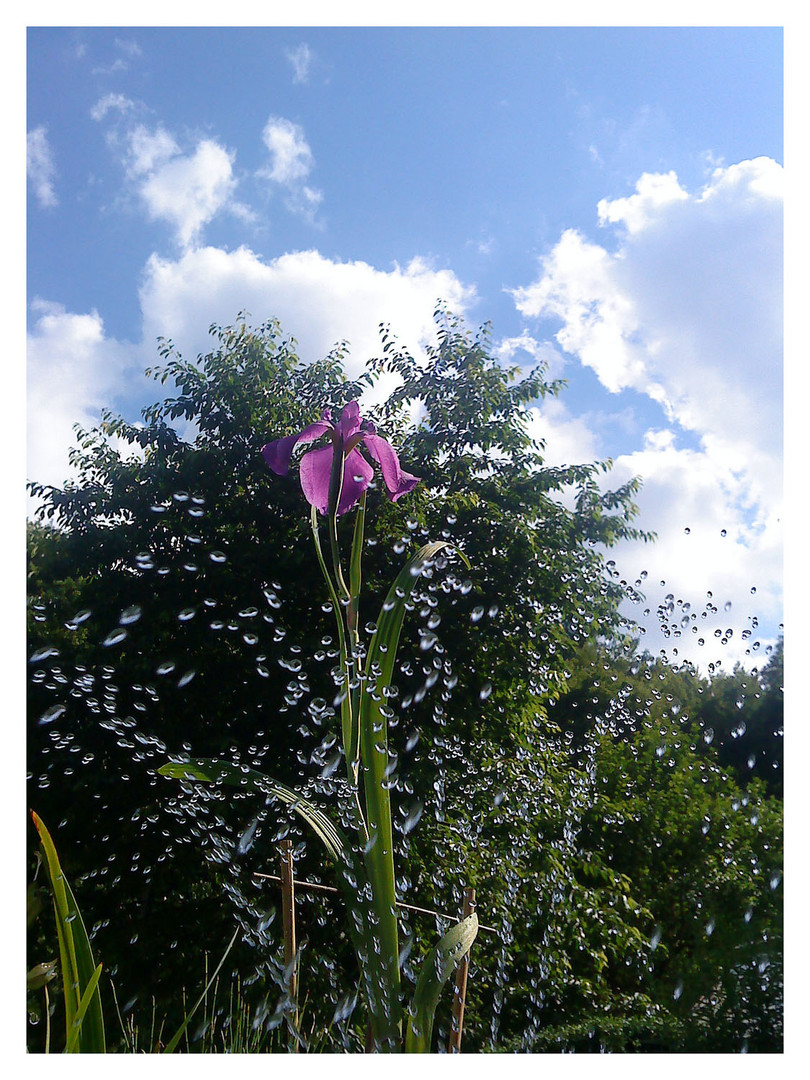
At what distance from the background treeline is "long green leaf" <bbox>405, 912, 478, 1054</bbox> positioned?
32cm

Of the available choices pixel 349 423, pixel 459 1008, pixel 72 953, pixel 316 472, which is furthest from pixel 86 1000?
pixel 349 423

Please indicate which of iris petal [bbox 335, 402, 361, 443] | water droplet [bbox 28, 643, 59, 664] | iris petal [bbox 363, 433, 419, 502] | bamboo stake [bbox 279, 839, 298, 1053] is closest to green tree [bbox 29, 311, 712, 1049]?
water droplet [bbox 28, 643, 59, 664]

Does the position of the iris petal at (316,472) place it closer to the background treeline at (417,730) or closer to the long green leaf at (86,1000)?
the background treeline at (417,730)

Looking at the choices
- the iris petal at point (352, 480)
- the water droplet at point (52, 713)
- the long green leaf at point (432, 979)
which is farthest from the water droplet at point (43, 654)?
the long green leaf at point (432, 979)

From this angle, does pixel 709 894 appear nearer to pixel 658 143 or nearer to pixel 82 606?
pixel 82 606

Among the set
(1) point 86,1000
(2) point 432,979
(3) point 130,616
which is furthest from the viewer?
(3) point 130,616

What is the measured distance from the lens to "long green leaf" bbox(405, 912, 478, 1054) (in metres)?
1.19

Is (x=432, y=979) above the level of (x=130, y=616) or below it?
below

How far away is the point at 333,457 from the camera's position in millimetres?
1377

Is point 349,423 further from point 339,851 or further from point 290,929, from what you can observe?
point 290,929

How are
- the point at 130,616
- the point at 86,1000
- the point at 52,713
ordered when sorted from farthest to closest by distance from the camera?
the point at 130,616
the point at 52,713
the point at 86,1000

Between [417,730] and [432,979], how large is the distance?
68cm

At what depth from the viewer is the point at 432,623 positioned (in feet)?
6.35

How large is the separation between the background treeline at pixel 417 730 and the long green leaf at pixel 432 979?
0.32 metres
